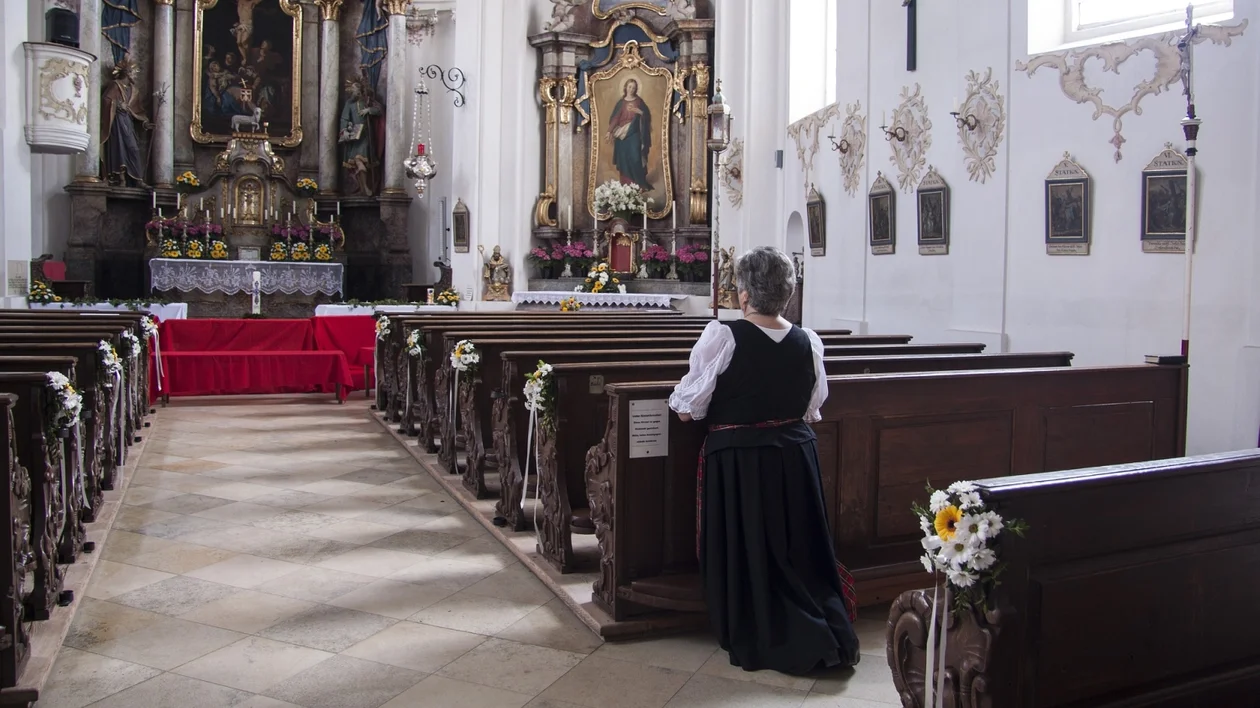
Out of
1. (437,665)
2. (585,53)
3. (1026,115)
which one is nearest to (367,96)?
(585,53)

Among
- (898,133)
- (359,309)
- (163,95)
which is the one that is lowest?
(359,309)

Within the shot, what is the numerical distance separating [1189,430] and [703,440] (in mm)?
4167

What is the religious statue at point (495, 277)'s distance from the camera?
56.0ft

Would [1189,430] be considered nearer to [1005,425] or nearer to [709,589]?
[1005,425]

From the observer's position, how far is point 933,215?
9672mm

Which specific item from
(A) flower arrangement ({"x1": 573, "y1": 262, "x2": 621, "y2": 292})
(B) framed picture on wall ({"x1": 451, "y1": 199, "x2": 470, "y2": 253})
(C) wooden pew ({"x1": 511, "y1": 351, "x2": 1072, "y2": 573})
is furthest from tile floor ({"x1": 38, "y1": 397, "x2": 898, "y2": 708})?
(B) framed picture on wall ({"x1": 451, "y1": 199, "x2": 470, "y2": 253})

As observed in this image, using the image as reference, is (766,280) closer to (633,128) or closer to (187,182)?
(633,128)

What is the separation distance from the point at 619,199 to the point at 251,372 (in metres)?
7.42

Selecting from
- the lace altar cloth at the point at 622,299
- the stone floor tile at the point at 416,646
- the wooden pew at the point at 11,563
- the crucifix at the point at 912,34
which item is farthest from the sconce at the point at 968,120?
the wooden pew at the point at 11,563

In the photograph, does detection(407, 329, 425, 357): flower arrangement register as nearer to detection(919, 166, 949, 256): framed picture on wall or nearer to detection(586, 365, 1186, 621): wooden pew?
detection(586, 365, 1186, 621): wooden pew

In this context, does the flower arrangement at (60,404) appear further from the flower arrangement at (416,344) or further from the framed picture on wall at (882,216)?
the framed picture on wall at (882,216)

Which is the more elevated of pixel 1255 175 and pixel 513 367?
pixel 1255 175

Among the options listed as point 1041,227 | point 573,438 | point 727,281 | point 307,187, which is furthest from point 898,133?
point 307,187

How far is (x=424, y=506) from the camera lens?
6.48 m
